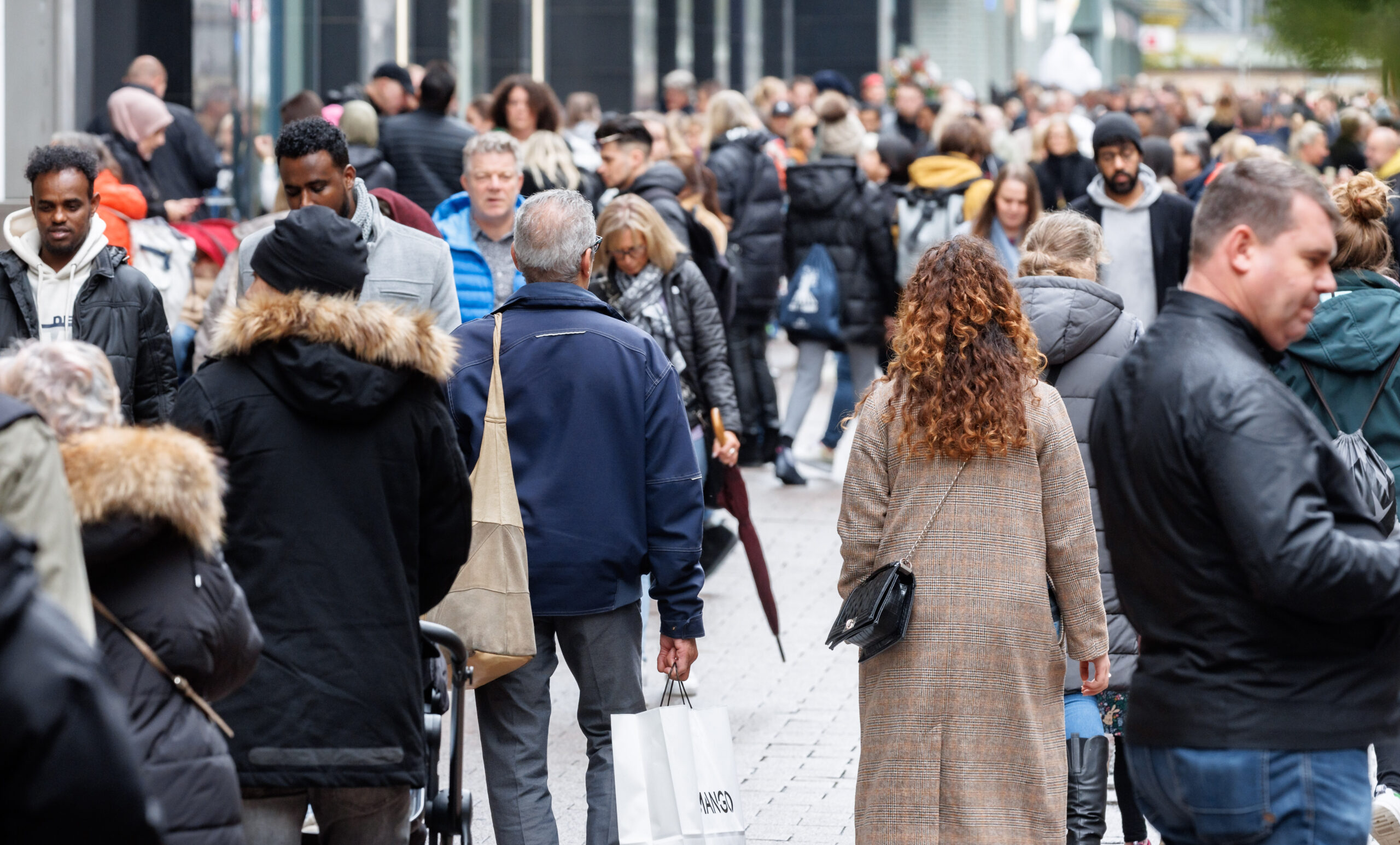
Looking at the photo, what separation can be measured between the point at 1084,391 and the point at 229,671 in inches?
109

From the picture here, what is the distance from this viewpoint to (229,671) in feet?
10.9

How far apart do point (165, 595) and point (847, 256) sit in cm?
890

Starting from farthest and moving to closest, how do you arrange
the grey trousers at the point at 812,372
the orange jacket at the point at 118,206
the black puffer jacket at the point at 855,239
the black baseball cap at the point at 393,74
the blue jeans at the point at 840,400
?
the black baseball cap at the point at 393,74
the blue jeans at the point at 840,400
the grey trousers at the point at 812,372
the black puffer jacket at the point at 855,239
the orange jacket at the point at 118,206

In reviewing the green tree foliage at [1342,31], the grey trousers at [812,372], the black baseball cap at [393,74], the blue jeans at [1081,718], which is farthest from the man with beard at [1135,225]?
the green tree foliage at [1342,31]

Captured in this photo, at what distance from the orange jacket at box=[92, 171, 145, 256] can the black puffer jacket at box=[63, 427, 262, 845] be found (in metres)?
4.82

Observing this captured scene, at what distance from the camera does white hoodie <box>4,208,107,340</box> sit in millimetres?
6051

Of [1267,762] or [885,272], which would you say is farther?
[885,272]

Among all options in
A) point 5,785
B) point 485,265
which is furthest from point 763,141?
point 5,785

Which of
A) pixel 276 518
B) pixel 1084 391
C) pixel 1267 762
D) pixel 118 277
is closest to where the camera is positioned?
pixel 1267 762

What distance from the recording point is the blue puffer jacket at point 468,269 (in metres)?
7.00

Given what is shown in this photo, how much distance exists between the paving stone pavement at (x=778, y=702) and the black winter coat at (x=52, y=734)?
372 centimetres

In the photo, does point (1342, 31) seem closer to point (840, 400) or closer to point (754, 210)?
point (754, 210)

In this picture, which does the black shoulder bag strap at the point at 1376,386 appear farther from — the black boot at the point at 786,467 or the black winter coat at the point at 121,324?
the black boot at the point at 786,467

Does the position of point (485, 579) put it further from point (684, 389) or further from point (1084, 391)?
point (684, 389)
